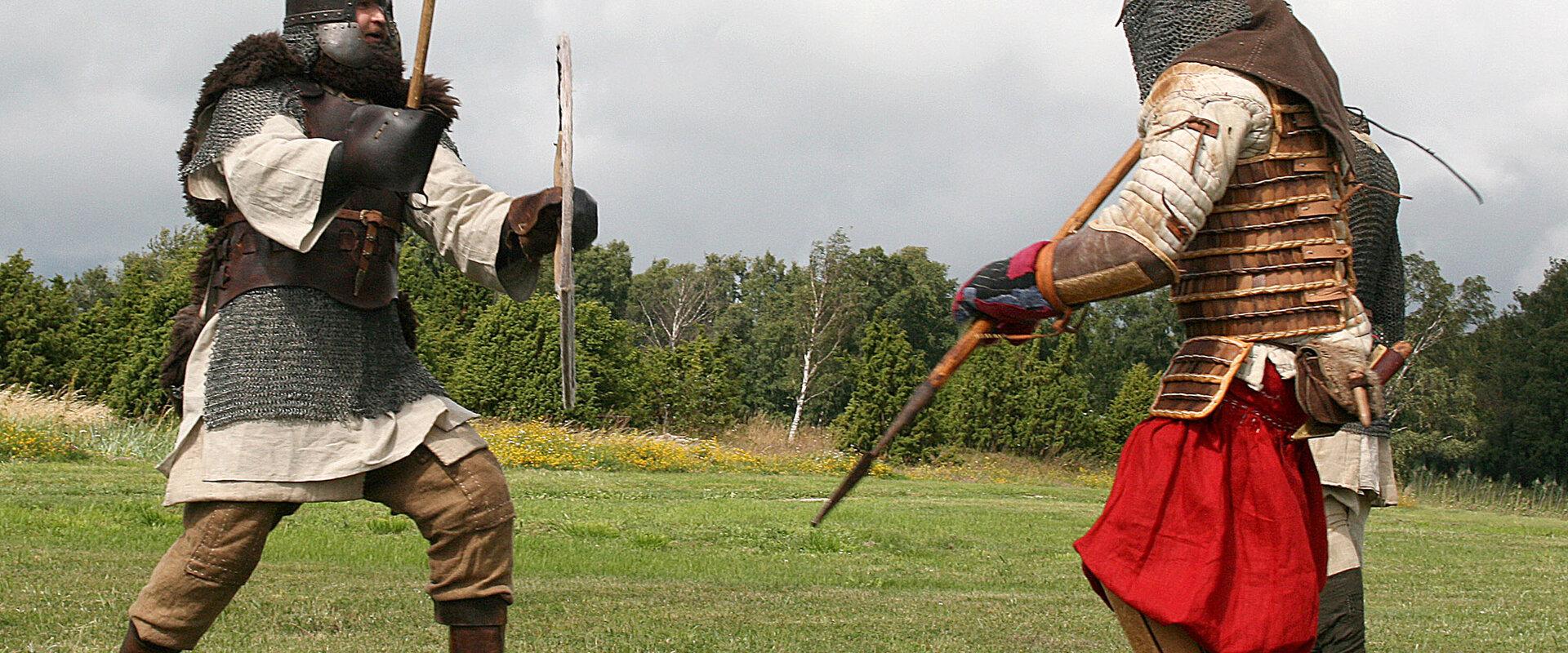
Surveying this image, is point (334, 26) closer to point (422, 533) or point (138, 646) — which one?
point (422, 533)

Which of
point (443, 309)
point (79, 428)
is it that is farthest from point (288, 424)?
point (443, 309)

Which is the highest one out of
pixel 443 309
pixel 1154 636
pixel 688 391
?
pixel 443 309

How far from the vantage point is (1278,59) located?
9.99 feet

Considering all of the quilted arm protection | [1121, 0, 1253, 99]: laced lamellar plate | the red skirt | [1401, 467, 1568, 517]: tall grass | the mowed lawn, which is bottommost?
[1401, 467, 1568, 517]: tall grass

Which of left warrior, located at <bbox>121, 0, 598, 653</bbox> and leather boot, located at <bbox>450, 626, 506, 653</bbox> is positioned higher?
left warrior, located at <bbox>121, 0, 598, 653</bbox>

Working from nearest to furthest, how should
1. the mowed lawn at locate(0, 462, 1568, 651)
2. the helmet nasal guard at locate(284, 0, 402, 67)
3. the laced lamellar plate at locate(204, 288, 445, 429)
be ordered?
the laced lamellar plate at locate(204, 288, 445, 429) < the helmet nasal guard at locate(284, 0, 402, 67) < the mowed lawn at locate(0, 462, 1568, 651)

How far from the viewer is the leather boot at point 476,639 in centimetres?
355

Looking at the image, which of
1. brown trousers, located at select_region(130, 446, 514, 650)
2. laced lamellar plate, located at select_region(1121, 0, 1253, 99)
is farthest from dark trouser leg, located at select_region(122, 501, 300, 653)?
laced lamellar plate, located at select_region(1121, 0, 1253, 99)

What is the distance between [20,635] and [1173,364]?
4.24 metres

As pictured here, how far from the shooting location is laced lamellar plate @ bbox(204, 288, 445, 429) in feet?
11.5

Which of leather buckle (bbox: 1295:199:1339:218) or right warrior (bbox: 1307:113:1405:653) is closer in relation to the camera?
leather buckle (bbox: 1295:199:1339:218)

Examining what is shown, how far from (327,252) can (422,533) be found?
0.73 meters

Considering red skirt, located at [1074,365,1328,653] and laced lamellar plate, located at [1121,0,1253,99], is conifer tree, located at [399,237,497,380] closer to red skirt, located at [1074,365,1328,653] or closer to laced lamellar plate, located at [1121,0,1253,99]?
laced lamellar plate, located at [1121,0,1253,99]

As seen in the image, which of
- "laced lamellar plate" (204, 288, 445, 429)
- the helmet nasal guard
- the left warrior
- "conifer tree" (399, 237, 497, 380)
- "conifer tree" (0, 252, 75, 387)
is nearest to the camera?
the left warrior
